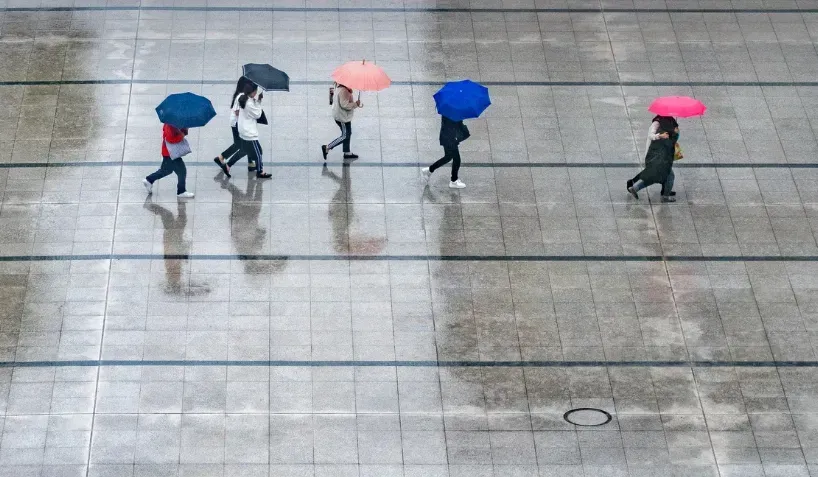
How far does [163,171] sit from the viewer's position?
18.0 m

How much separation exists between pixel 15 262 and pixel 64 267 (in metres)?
0.62

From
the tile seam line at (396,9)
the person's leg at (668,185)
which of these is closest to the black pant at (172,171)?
the tile seam line at (396,9)

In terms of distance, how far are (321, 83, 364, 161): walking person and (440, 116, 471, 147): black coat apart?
124cm

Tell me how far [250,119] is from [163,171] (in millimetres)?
1333

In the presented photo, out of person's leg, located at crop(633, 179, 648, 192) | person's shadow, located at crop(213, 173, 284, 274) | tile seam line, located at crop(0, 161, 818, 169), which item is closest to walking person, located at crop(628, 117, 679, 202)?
person's leg, located at crop(633, 179, 648, 192)

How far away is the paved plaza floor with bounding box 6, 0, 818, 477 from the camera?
49.8 ft

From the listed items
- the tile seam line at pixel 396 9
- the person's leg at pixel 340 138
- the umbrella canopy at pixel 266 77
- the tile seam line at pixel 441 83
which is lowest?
the person's leg at pixel 340 138

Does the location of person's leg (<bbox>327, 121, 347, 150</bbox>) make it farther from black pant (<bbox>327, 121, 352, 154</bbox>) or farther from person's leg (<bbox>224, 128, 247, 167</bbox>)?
person's leg (<bbox>224, 128, 247, 167</bbox>)

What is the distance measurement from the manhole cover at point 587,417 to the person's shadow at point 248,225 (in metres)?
4.19

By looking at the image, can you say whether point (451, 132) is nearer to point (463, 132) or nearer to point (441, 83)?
point (463, 132)

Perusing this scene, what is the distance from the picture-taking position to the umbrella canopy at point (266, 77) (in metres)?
18.2

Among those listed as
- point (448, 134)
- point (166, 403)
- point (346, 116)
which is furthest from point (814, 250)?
point (166, 403)

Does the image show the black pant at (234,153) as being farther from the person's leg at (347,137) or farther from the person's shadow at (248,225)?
the person's leg at (347,137)

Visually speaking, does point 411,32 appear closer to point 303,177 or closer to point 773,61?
point 303,177
